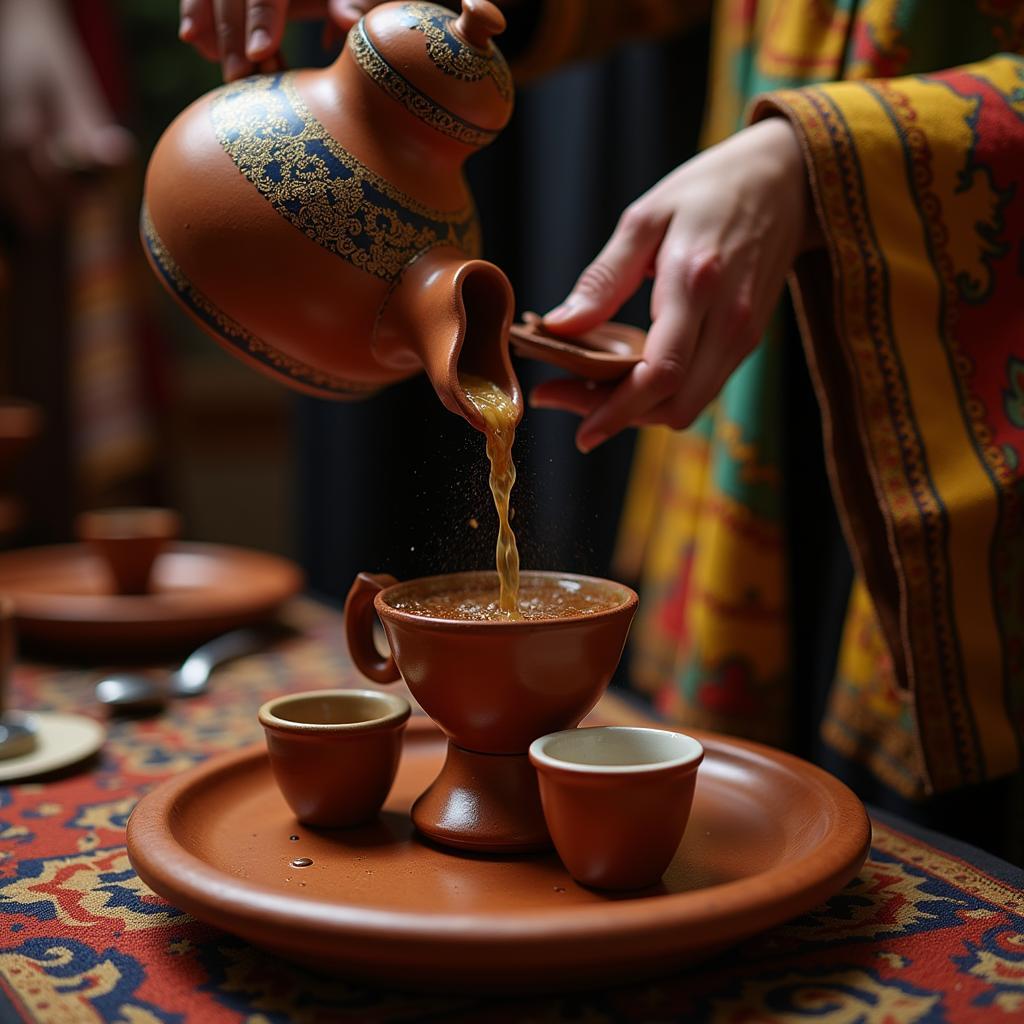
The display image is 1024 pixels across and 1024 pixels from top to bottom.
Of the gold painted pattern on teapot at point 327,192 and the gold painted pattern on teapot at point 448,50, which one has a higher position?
the gold painted pattern on teapot at point 448,50

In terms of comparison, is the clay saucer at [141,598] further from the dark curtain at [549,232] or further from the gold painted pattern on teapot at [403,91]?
the gold painted pattern on teapot at [403,91]

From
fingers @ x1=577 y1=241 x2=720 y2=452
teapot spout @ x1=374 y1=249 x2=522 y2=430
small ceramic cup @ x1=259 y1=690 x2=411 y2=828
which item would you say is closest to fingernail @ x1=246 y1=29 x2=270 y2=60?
teapot spout @ x1=374 y1=249 x2=522 y2=430

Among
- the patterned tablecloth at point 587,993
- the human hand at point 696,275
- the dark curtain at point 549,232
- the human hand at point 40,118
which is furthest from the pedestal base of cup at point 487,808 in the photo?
the human hand at point 40,118

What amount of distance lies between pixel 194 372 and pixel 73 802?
302 cm

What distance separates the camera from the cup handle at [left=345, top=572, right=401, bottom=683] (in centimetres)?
75

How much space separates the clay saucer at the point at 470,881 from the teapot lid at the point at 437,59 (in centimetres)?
44

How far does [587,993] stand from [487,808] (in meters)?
0.15

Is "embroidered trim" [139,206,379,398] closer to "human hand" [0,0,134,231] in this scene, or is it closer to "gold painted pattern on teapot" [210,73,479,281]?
"gold painted pattern on teapot" [210,73,479,281]

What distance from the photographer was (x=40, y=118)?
6.91 ft

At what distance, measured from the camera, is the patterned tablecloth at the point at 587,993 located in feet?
1.71

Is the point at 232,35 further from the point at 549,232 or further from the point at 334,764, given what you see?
the point at 549,232

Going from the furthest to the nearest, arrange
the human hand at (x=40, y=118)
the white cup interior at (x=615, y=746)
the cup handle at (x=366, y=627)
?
the human hand at (x=40, y=118)
the cup handle at (x=366, y=627)
the white cup interior at (x=615, y=746)

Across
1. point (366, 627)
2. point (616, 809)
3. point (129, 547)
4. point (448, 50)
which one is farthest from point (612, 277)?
point (129, 547)

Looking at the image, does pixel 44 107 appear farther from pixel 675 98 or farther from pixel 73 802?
pixel 73 802
